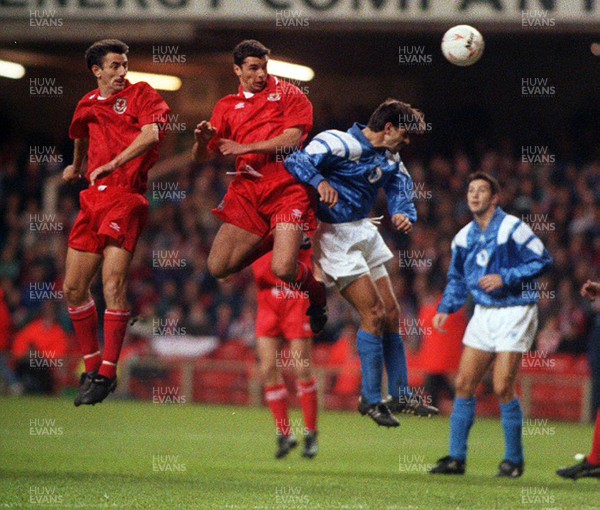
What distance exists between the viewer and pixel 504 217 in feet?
33.3

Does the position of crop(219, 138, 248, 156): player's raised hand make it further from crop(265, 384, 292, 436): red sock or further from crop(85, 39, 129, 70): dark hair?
crop(265, 384, 292, 436): red sock

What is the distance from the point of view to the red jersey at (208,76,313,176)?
911 centimetres

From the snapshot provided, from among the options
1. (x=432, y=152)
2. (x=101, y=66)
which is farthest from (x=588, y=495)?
(x=432, y=152)

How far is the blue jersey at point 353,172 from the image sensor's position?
905 cm

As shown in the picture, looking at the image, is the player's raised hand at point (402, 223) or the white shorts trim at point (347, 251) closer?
the player's raised hand at point (402, 223)

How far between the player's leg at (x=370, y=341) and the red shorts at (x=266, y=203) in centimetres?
54

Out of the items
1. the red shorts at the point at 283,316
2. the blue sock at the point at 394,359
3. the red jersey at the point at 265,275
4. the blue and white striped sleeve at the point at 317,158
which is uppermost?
the blue and white striped sleeve at the point at 317,158

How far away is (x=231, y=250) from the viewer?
359 inches

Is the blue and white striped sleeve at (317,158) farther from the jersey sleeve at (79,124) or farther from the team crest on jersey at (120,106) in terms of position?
the jersey sleeve at (79,124)

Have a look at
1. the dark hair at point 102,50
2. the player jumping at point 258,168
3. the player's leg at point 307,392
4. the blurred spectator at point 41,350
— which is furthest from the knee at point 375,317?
the blurred spectator at point 41,350

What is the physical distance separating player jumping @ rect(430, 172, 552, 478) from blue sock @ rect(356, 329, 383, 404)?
0.97m

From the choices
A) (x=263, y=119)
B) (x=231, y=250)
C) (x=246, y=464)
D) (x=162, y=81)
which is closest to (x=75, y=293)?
(x=231, y=250)

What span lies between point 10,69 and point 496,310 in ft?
41.5

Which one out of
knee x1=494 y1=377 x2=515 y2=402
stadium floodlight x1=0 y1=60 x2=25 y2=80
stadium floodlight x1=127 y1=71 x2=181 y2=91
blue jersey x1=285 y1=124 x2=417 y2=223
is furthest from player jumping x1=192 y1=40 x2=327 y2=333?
stadium floodlight x1=127 y1=71 x2=181 y2=91
